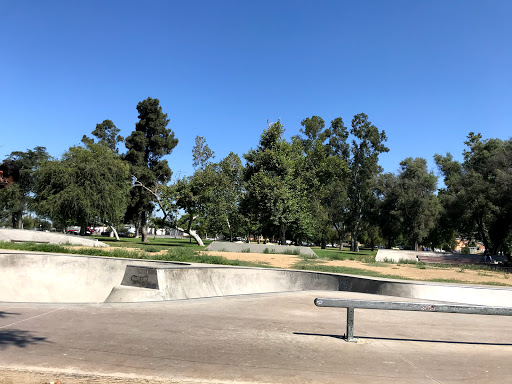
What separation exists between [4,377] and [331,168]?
4504 centimetres

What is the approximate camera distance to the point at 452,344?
5574 mm

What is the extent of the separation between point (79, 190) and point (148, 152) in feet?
62.1

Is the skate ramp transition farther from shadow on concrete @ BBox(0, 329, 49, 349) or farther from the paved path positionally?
shadow on concrete @ BBox(0, 329, 49, 349)

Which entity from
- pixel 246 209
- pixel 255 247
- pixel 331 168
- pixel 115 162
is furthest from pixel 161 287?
pixel 331 168

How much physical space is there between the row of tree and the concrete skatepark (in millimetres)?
27892

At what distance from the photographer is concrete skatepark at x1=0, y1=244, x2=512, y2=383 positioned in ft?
12.8

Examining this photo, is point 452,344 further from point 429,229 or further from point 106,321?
point 429,229

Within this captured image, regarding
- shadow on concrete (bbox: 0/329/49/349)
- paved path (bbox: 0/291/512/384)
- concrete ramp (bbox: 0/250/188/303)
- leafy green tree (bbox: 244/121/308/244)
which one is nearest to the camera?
paved path (bbox: 0/291/512/384)

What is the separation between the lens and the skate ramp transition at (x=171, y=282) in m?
9.51

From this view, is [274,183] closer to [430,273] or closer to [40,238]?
[430,273]

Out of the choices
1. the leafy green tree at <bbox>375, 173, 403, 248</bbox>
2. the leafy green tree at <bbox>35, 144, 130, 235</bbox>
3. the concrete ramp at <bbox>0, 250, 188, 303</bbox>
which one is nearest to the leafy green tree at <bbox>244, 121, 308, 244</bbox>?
the leafy green tree at <bbox>35, 144, 130, 235</bbox>

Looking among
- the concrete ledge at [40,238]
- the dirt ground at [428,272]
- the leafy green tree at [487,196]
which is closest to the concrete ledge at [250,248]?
the dirt ground at [428,272]

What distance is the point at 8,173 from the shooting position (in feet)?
11.5

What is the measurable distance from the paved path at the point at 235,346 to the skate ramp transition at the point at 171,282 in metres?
2.20
